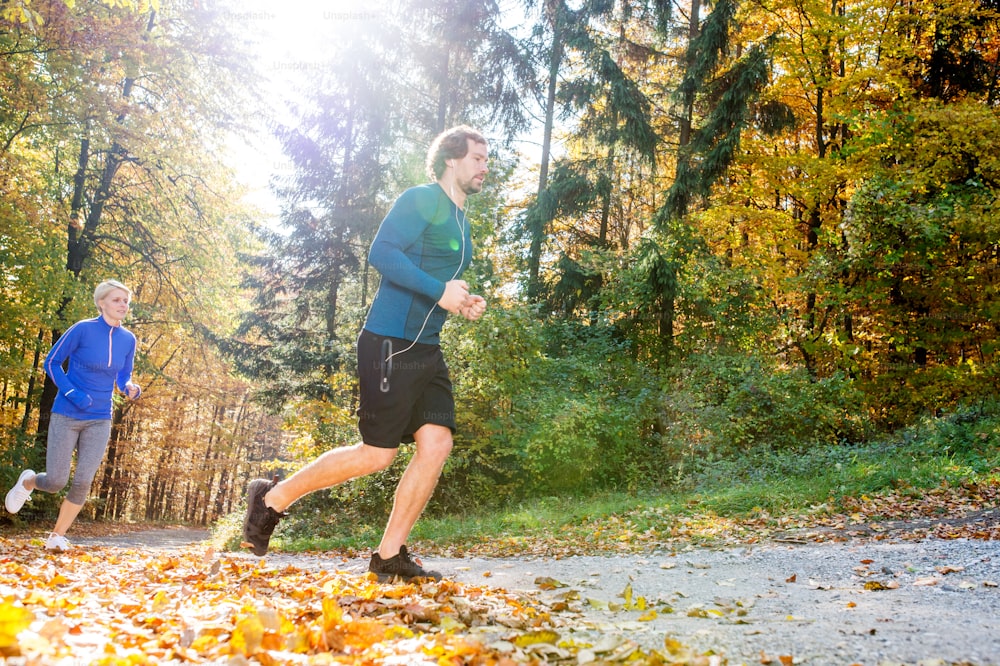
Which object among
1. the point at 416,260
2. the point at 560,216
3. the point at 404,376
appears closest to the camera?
the point at 404,376

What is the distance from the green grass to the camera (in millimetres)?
7730

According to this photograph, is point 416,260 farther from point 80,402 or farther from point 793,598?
point 80,402

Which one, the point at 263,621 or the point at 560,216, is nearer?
the point at 263,621

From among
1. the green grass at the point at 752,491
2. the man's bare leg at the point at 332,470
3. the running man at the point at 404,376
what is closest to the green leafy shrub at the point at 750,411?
the green grass at the point at 752,491

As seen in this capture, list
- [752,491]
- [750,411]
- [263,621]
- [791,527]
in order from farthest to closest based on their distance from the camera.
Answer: [750,411]
[752,491]
[791,527]
[263,621]

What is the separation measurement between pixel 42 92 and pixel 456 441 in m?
8.68

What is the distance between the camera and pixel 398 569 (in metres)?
3.53

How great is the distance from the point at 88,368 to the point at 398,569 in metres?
3.43

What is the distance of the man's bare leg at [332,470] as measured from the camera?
11.5ft

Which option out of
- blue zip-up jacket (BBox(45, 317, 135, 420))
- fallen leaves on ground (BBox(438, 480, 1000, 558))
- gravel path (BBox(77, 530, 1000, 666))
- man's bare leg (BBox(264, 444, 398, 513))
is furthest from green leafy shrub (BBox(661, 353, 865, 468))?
man's bare leg (BBox(264, 444, 398, 513))

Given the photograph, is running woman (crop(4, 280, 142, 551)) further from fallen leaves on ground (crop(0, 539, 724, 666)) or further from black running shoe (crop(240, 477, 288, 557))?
black running shoe (crop(240, 477, 288, 557))

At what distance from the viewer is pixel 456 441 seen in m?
11.4

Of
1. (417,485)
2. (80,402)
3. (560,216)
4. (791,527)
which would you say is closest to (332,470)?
(417,485)

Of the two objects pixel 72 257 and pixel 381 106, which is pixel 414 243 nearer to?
pixel 72 257
